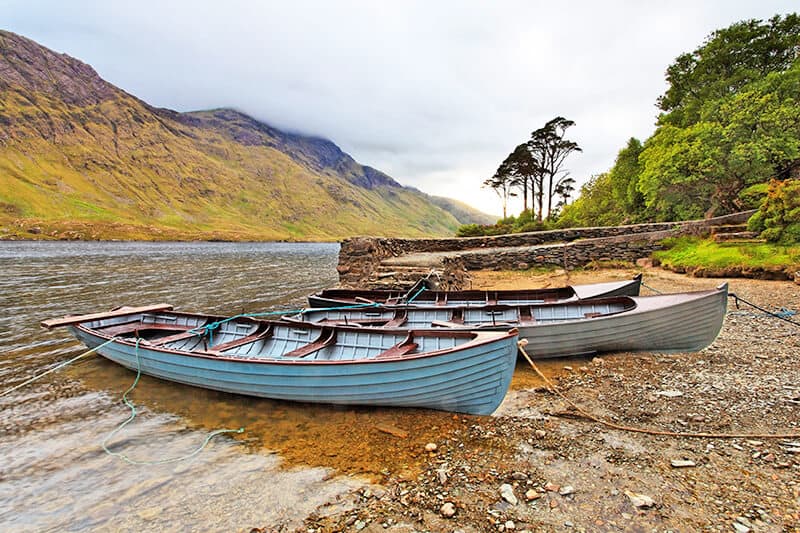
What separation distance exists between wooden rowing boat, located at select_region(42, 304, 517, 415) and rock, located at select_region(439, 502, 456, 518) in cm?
197

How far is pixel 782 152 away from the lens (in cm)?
2094

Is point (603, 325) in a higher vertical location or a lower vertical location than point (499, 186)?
lower

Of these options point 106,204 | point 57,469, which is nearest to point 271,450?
point 57,469

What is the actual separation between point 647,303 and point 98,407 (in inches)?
504

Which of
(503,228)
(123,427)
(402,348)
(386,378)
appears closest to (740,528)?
(386,378)

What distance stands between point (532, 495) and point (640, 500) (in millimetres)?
1138

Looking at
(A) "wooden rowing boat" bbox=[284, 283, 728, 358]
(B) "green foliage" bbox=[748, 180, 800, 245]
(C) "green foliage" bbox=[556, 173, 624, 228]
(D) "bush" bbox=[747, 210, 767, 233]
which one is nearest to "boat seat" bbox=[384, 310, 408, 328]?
(A) "wooden rowing boat" bbox=[284, 283, 728, 358]

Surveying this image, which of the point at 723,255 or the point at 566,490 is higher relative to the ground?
the point at 723,255

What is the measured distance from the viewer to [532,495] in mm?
3984

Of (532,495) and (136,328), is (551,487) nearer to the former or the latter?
(532,495)

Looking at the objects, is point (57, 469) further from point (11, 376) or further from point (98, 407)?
point (11, 376)

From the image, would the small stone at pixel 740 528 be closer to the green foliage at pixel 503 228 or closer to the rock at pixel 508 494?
the rock at pixel 508 494

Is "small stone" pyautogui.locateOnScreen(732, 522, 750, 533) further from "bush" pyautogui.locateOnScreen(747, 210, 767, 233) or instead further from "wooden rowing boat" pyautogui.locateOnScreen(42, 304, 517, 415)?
"bush" pyautogui.locateOnScreen(747, 210, 767, 233)

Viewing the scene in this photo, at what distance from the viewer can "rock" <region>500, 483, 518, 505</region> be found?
13.0 feet
